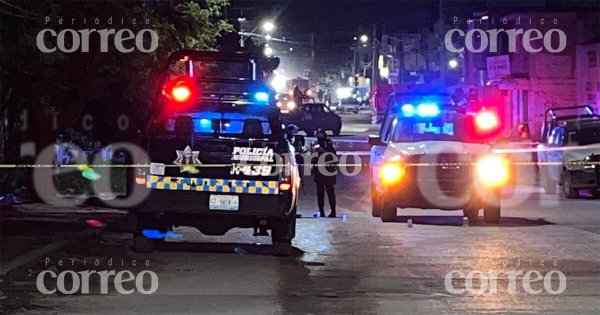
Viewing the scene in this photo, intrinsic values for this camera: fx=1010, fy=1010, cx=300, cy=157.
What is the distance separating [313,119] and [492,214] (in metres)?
Result: 31.9

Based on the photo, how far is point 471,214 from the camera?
17.0 m

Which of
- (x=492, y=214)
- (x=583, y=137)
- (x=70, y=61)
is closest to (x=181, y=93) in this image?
(x=70, y=61)

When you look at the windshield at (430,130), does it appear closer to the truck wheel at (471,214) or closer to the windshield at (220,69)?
the truck wheel at (471,214)

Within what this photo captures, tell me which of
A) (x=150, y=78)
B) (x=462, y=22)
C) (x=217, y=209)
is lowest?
(x=217, y=209)

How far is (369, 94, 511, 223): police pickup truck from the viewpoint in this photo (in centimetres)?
1639

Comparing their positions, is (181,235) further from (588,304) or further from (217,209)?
(588,304)

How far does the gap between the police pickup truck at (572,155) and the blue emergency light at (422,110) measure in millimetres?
4176

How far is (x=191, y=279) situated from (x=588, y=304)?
427 cm

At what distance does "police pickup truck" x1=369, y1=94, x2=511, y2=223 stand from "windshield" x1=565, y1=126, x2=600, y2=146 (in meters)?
6.22

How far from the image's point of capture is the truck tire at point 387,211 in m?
17.0

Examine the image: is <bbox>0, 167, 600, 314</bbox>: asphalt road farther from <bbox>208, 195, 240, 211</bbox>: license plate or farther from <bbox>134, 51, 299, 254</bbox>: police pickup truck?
<bbox>208, 195, 240, 211</bbox>: license plate

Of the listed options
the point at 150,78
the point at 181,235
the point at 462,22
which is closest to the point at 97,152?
the point at 150,78

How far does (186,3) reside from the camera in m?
23.3

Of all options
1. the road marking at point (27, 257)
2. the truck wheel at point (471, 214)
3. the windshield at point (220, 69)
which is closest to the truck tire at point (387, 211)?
the truck wheel at point (471, 214)
